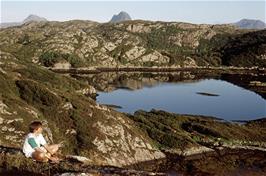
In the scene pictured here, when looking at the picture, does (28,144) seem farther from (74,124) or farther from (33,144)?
(74,124)

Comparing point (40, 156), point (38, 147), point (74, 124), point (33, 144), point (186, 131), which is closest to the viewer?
point (33, 144)

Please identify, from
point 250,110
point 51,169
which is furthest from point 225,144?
point 51,169

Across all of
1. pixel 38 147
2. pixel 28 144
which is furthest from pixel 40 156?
pixel 28 144

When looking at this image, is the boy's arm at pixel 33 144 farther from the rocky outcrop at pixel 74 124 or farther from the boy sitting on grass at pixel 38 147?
the rocky outcrop at pixel 74 124

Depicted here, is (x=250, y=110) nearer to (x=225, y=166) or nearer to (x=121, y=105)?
(x=121, y=105)

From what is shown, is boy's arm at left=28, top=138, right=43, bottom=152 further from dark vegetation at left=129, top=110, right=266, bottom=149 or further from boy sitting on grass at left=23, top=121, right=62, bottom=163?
dark vegetation at left=129, top=110, right=266, bottom=149

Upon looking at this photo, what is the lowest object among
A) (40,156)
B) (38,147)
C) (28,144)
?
(40,156)

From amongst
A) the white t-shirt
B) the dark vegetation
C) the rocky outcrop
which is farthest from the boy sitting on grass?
the dark vegetation

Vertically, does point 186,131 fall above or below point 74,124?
below

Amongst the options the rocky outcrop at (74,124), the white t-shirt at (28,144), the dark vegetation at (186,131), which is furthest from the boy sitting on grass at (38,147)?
the dark vegetation at (186,131)
